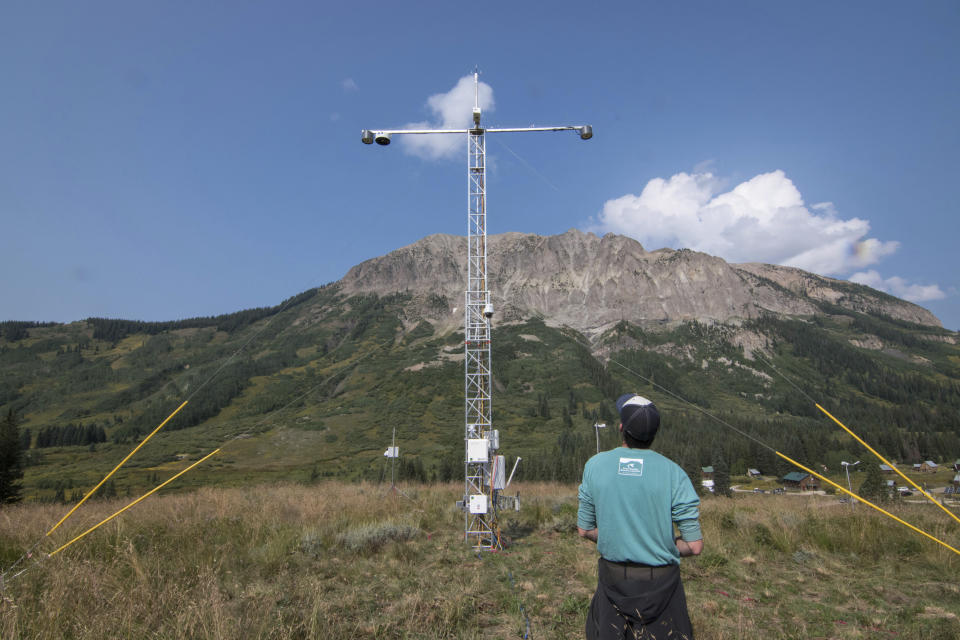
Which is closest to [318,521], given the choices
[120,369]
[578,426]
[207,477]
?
[207,477]

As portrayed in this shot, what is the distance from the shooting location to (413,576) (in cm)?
728

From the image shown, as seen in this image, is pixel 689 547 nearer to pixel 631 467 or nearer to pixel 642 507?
pixel 642 507

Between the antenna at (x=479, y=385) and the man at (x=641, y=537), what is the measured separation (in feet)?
23.7

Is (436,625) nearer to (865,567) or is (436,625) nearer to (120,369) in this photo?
(865,567)

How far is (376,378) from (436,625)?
15990cm

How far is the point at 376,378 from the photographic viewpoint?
160m

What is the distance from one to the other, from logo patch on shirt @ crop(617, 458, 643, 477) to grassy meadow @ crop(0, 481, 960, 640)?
10.4ft

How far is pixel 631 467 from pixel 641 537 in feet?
1.35

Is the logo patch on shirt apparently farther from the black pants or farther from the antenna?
the antenna

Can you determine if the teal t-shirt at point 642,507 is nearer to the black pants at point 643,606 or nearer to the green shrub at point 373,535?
the black pants at point 643,606

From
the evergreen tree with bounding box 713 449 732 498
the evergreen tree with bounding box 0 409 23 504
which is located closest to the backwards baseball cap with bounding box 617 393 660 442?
the evergreen tree with bounding box 0 409 23 504

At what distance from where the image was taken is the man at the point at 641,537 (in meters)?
2.71

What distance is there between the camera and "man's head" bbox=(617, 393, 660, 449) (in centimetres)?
289

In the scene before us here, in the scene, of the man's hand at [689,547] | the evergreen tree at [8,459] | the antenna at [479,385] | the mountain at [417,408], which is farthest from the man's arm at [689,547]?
the mountain at [417,408]
